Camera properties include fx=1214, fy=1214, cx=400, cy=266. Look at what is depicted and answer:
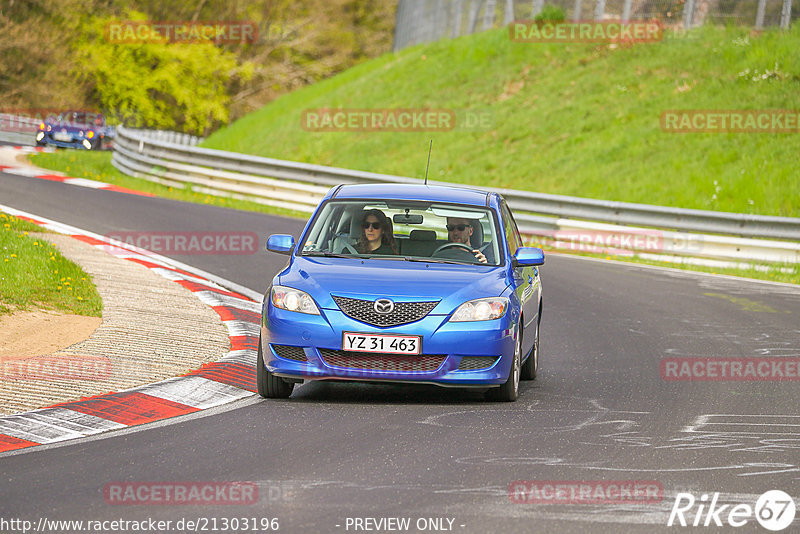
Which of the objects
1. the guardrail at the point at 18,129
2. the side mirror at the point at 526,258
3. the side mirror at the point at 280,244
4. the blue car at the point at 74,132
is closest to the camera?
the side mirror at the point at 280,244

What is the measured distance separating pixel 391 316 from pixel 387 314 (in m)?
0.03

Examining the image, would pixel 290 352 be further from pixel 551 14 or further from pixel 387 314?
pixel 551 14

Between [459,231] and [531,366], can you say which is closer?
[459,231]

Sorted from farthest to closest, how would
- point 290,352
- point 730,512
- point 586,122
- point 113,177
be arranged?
point 586,122 < point 113,177 < point 290,352 < point 730,512

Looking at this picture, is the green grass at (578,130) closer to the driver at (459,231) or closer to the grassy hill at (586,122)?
the grassy hill at (586,122)

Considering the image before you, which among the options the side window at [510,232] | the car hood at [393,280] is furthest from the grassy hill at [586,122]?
the car hood at [393,280]

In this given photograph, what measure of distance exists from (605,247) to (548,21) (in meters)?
14.7

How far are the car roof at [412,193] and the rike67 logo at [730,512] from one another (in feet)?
13.7

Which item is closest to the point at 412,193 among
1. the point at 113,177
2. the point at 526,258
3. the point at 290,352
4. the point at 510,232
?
the point at 510,232

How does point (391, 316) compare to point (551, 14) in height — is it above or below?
below

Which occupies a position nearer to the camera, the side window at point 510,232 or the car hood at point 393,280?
the car hood at point 393,280

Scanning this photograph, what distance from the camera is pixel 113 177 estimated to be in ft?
95.5

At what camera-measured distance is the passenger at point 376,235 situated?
9406 mm

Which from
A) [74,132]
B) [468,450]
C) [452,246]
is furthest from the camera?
[74,132]
